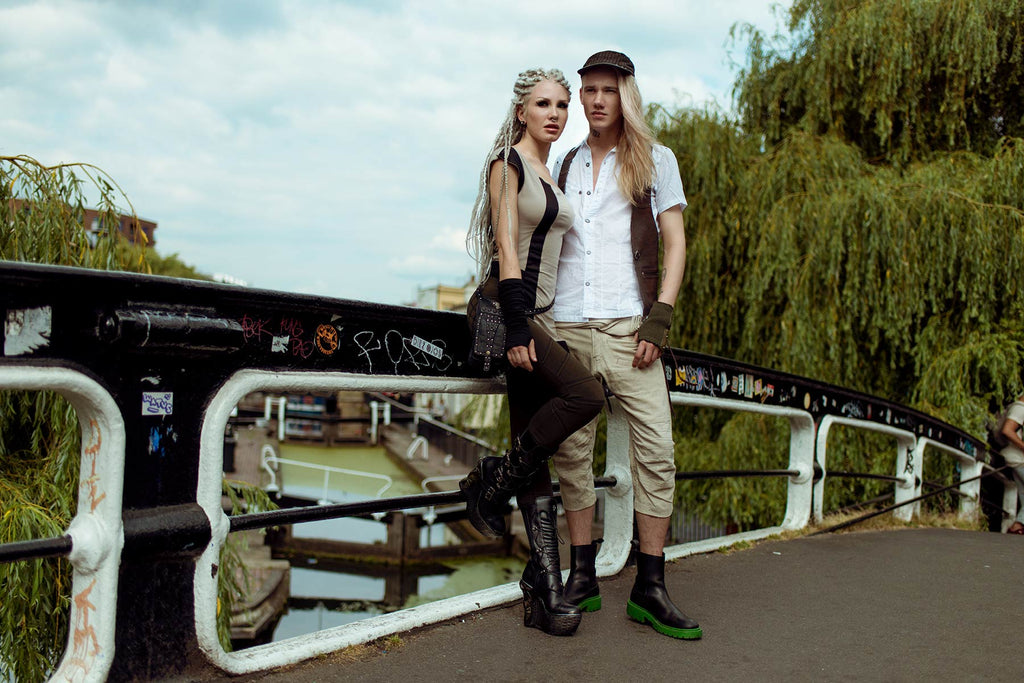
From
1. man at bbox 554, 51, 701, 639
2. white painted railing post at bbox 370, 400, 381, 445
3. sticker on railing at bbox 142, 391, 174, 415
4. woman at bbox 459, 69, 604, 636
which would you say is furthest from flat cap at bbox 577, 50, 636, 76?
white painted railing post at bbox 370, 400, 381, 445

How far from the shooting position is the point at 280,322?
222 centimetres

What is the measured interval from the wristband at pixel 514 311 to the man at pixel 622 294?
41 cm

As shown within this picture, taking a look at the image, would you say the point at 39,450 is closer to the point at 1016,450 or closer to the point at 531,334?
the point at 531,334

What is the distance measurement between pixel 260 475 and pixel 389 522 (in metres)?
11.9

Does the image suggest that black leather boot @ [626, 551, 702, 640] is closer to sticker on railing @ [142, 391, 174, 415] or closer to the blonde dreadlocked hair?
the blonde dreadlocked hair

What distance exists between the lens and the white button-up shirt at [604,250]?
288 cm

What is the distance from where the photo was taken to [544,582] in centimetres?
261

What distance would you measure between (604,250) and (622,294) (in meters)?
0.16

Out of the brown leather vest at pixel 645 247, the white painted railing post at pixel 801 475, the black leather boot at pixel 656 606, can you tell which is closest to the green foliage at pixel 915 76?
the white painted railing post at pixel 801 475

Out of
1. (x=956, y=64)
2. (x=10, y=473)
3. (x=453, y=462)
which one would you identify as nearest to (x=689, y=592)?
(x=10, y=473)

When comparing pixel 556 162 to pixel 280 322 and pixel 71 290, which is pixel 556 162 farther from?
pixel 71 290

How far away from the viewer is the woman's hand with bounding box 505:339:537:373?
8.29ft

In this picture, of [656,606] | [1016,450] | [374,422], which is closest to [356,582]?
[1016,450]

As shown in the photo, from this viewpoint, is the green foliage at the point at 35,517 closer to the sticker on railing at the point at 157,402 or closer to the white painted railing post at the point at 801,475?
the sticker on railing at the point at 157,402
